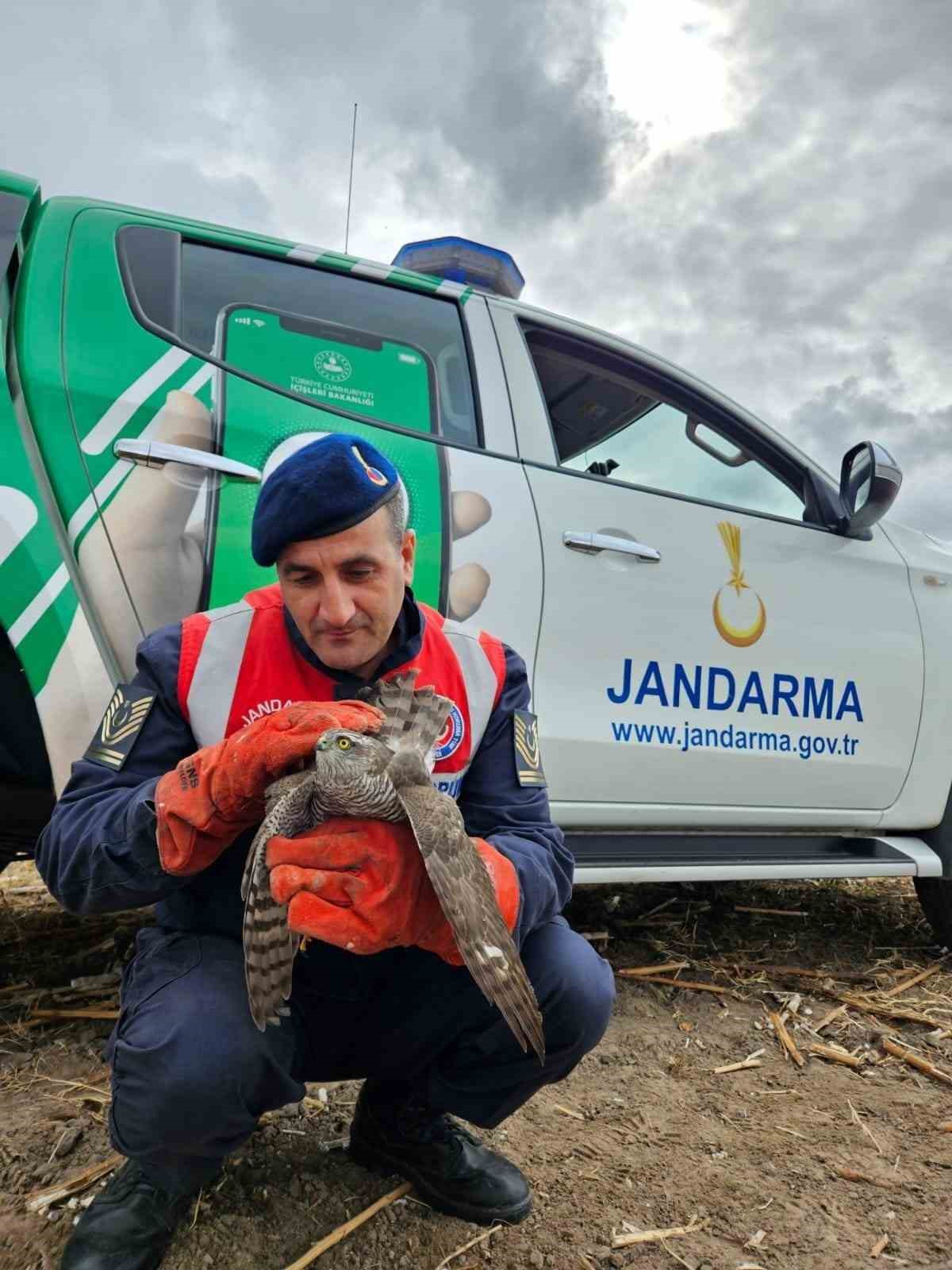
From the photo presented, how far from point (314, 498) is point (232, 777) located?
19.2 inches

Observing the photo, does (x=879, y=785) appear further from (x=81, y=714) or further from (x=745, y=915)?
(x=81, y=714)

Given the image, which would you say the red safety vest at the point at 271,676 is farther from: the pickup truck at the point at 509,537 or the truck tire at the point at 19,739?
the truck tire at the point at 19,739

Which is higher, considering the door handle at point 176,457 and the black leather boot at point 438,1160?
the door handle at point 176,457

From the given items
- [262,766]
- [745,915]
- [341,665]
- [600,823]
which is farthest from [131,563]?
[745,915]

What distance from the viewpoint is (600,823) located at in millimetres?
2484

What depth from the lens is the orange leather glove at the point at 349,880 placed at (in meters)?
1.21

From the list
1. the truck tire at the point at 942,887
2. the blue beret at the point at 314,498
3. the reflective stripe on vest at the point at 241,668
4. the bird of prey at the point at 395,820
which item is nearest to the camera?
the bird of prey at the point at 395,820

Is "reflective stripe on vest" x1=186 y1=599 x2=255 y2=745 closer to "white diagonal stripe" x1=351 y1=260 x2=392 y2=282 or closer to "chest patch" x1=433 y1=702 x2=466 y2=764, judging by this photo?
"chest patch" x1=433 y1=702 x2=466 y2=764

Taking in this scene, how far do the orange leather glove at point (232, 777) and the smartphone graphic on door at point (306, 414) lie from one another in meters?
0.78

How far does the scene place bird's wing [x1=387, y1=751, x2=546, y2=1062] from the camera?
45.8 inches

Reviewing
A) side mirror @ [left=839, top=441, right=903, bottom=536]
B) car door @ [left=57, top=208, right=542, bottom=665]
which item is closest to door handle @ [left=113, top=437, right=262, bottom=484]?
car door @ [left=57, top=208, right=542, bottom=665]

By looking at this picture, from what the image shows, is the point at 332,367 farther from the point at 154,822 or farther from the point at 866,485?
the point at 866,485

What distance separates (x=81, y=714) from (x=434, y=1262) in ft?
4.10

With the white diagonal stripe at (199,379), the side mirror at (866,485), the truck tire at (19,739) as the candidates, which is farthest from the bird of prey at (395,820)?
the side mirror at (866,485)
